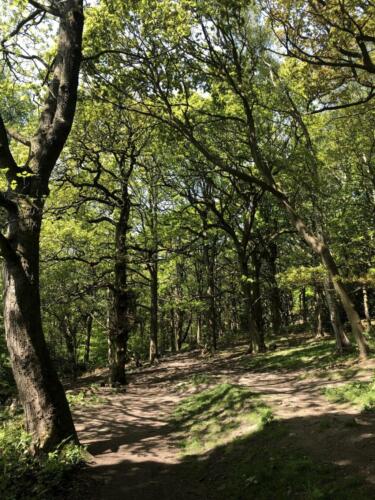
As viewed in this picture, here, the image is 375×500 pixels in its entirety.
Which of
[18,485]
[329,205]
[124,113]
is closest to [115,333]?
[124,113]

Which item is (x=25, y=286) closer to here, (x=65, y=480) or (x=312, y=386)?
(x=65, y=480)

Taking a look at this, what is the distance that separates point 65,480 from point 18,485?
2.14 feet

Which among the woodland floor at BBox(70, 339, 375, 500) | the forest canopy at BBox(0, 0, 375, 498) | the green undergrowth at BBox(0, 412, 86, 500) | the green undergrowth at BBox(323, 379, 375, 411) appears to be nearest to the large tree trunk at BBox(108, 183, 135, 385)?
the forest canopy at BBox(0, 0, 375, 498)

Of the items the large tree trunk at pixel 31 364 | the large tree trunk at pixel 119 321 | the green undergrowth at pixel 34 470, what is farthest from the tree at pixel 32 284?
the large tree trunk at pixel 119 321

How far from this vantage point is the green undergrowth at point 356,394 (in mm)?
7479

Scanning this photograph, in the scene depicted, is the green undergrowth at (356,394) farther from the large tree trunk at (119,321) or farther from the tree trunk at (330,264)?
the large tree trunk at (119,321)

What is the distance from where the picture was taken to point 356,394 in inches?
325

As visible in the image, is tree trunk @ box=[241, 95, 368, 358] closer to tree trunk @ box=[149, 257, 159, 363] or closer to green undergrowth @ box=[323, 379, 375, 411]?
green undergrowth @ box=[323, 379, 375, 411]

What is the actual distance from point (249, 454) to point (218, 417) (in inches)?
99.2

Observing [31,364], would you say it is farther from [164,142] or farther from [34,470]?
[164,142]

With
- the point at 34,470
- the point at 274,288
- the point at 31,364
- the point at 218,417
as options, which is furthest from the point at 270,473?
the point at 274,288

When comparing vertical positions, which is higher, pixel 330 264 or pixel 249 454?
pixel 330 264

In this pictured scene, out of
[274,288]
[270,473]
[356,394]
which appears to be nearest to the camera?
[270,473]

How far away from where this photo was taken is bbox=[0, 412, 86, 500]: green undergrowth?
532 cm
